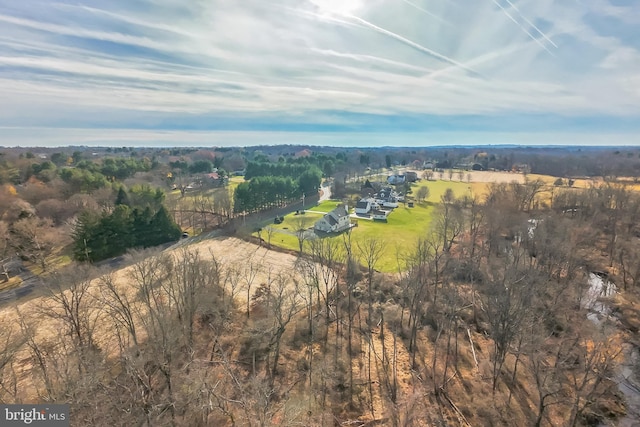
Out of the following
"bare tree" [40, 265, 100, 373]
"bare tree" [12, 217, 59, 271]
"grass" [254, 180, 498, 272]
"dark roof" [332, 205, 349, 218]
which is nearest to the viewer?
"bare tree" [40, 265, 100, 373]

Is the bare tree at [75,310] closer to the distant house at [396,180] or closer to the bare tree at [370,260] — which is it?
the bare tree at [370,260]

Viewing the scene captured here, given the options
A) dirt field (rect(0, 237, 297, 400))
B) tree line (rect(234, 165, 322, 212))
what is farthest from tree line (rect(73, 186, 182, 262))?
tree line (rect(234, 165, 322, 212))

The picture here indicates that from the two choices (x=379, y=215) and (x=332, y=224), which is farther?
(x=379, y=215)

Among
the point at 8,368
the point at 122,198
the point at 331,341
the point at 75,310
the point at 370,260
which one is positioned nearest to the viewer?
the point at 8,368

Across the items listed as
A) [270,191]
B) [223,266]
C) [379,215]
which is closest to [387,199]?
[379,215]

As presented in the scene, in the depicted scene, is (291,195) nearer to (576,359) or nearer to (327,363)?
(327,363)

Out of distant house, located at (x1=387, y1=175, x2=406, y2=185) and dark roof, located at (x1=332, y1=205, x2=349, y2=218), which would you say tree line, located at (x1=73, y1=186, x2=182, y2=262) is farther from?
distant house, located at (x1=387, y1=175, x2=406, y2=185)

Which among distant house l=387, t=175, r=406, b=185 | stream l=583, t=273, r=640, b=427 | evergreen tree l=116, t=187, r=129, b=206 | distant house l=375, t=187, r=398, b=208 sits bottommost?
stream l=583, t=273, r=640, b=427

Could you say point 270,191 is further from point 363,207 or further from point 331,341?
point 331,341
